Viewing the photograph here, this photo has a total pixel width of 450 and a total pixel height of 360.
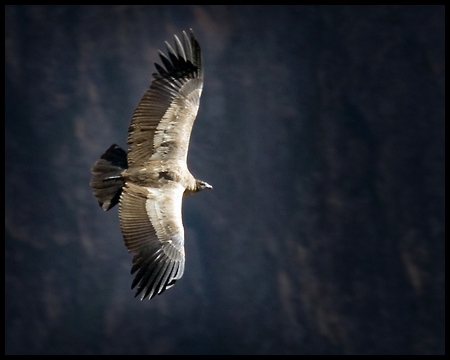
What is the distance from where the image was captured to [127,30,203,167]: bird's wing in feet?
21.0

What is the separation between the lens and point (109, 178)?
642 centimetres

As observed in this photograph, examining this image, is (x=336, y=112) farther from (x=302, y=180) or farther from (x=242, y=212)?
(x=242, y=212)

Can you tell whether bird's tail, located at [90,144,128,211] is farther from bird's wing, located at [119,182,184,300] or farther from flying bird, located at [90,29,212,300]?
bird's wing, located at [119,182,184,300]

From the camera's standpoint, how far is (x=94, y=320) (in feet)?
34.8

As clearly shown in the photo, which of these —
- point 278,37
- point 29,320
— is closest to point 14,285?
point 29,320

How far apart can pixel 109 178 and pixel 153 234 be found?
2.39 feet

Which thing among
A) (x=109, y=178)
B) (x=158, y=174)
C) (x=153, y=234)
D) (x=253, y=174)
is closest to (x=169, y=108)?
(x=158, y=174)

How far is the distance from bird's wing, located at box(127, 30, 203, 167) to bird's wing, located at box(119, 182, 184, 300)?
33 centimetres

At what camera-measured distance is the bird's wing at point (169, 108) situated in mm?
6406

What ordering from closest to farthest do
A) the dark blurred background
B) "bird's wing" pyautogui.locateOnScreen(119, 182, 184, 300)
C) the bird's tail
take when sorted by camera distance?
"bird's wing" pyautogui.locateOnScreen(119, 182, 184, 300), the bird's tail, the dark blurred background

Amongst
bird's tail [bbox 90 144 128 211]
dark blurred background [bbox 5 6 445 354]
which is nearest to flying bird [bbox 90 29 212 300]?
bird's tail [bbox 90 144 128 211]

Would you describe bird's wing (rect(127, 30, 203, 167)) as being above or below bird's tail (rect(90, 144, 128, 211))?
above

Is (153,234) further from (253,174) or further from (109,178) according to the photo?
(253,174)

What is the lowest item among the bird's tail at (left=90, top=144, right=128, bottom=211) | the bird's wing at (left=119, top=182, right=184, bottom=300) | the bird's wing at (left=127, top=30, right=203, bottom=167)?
the bird's wing at (left=119, top=182, right=184, bottom=300)
